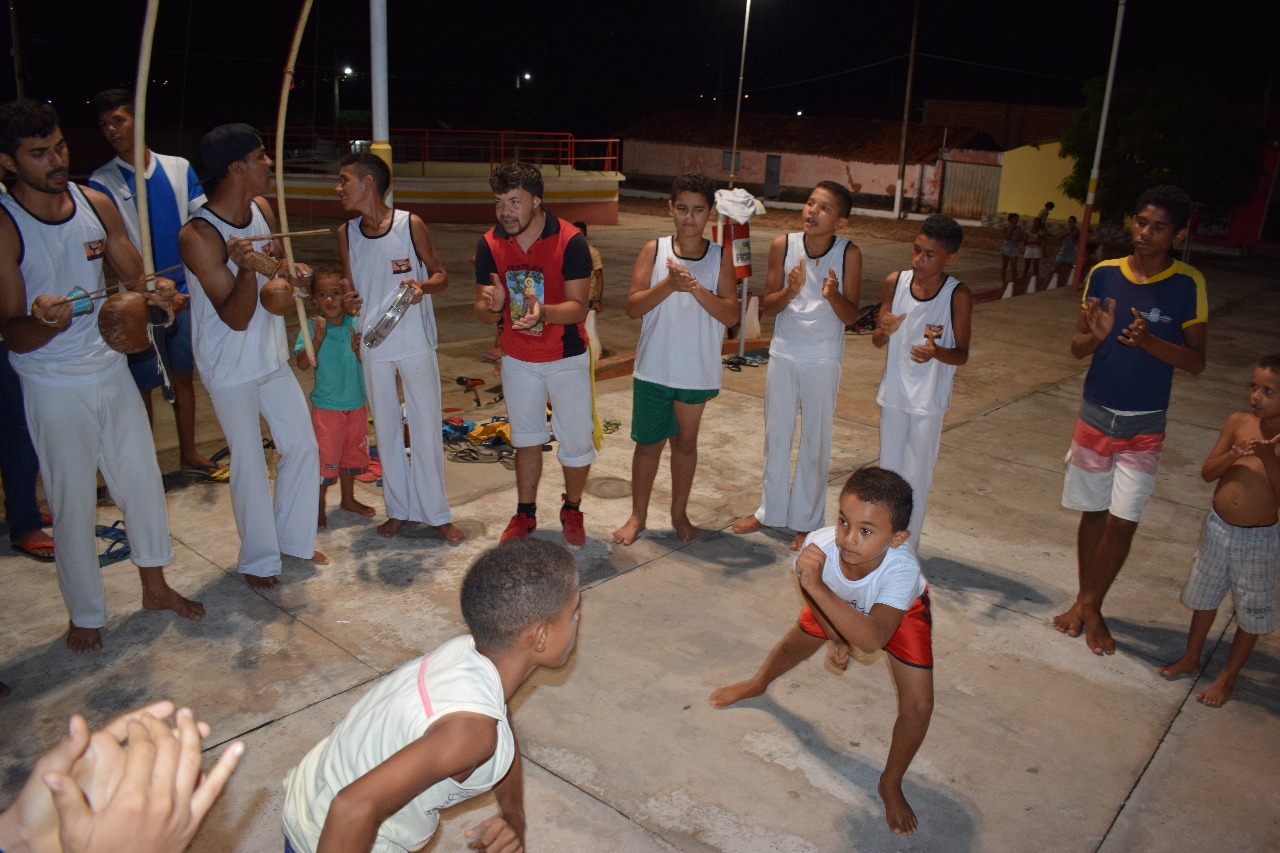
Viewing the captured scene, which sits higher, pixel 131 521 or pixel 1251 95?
pixel 1251 95

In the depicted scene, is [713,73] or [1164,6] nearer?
[1164,6]

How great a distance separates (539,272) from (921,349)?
192 cm

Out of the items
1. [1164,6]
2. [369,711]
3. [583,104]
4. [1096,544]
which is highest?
[1164,6]

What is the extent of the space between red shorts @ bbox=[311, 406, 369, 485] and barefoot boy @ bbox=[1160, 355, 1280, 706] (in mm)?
4146

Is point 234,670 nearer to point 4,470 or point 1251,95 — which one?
point 4,470

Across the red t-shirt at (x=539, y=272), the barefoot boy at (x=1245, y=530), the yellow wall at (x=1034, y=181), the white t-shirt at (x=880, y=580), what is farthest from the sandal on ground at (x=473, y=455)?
the yellow wall at (x=1034, y=181)

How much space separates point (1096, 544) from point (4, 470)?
5394mm

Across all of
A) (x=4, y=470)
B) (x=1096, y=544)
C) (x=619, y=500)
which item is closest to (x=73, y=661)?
(x=4, y=470)

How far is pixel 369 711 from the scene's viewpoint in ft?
7.02

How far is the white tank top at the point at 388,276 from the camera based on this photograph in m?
4.90

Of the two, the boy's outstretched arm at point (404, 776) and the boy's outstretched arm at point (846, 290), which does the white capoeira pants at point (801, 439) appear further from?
the boy's outstretched arm at point (404, 776)

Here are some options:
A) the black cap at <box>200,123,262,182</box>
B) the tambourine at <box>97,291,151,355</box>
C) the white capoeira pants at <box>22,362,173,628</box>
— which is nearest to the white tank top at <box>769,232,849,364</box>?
the black cap at <box>200,123,262,182</box>

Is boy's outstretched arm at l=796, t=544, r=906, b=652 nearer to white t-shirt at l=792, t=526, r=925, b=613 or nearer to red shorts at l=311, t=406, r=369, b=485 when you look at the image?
white t-shirt at l=792, t=526, r=925, b=613

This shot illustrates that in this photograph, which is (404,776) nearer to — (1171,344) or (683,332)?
(683,332)
